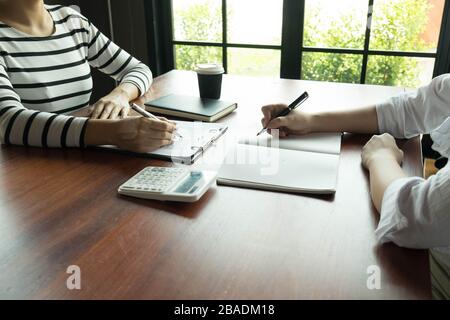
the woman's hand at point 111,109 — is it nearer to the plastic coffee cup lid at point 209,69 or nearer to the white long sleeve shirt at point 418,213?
the plastic coffee cup lid at point 209,69

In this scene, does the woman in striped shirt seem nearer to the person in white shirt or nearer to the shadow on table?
the person in white shirt

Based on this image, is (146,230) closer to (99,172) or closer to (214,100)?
(99,172)

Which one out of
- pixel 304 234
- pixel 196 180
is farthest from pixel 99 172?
pixel 304 234

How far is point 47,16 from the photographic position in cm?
141

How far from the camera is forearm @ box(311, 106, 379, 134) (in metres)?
1.04

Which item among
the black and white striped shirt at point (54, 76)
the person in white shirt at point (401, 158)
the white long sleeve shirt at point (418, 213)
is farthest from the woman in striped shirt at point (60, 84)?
the white long sleeve shirt at point (418, 213)

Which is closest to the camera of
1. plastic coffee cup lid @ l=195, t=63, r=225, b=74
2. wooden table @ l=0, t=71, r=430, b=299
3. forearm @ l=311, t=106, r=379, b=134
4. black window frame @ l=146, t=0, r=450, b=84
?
wooden table @ l=0, t=71, r=430, b=299

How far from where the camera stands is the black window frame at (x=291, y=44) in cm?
225

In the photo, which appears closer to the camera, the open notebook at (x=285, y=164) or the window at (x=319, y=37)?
the open notebook at (x=285, y=164)

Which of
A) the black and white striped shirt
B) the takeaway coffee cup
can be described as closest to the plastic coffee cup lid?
Answer: the takeaway coffee cup

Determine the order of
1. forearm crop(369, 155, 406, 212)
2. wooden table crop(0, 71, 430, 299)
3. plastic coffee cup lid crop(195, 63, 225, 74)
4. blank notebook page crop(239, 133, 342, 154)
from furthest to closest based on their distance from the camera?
plastic coffee cup lid crop(195, 63, 225, 74) → blank notebook page crop(239, 133, 342, 154) → forearm crop(369, 155, 406, 212) → wooden table crop(0, 71, 430, 299)

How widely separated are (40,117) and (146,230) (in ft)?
1.73

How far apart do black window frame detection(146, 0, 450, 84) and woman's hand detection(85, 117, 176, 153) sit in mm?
1768

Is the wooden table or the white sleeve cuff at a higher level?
the white sleeve cuff
